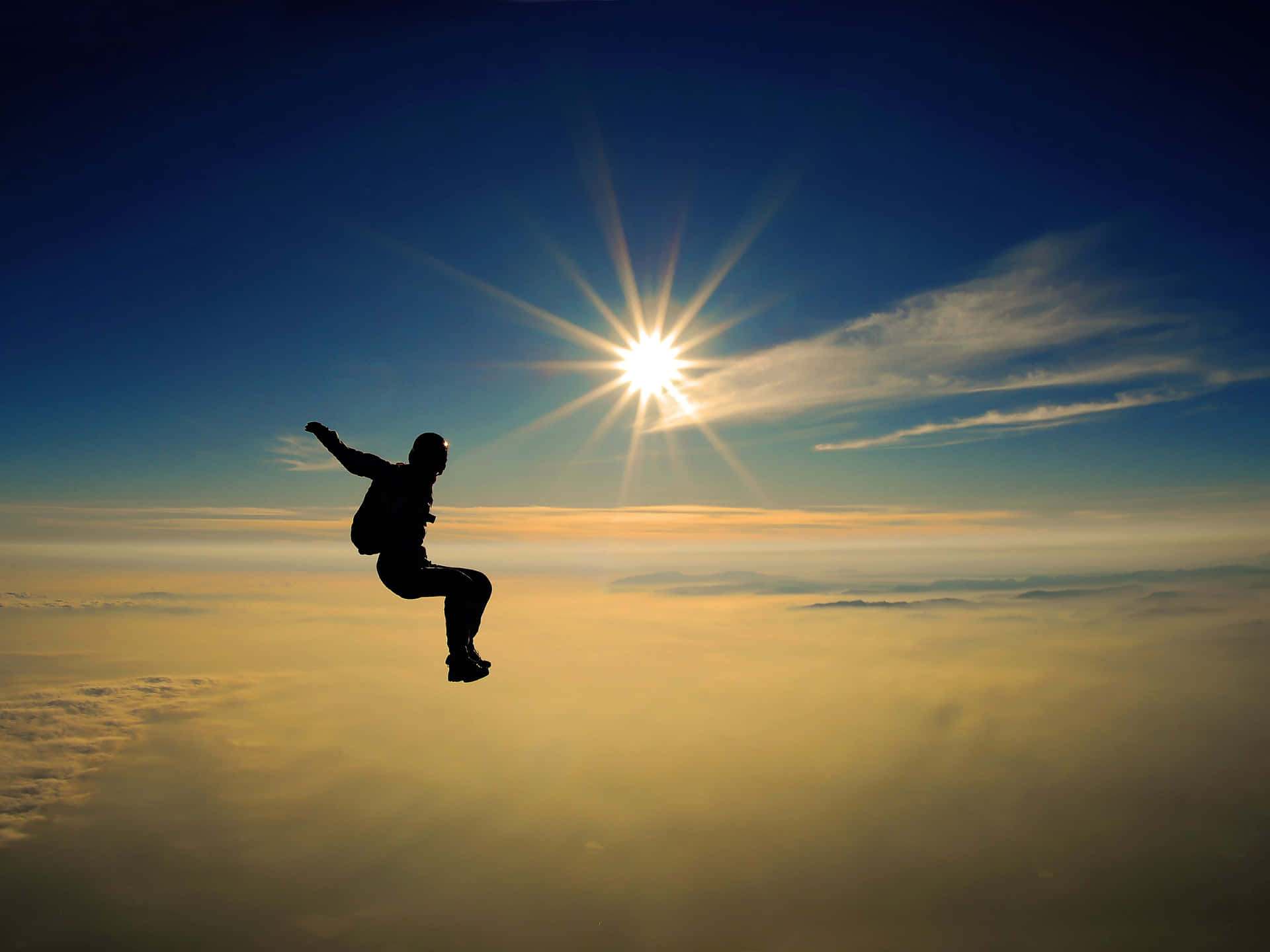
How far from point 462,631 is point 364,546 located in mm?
1244

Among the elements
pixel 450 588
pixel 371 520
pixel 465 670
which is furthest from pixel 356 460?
pixel 465 670

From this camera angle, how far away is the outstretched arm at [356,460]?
5.62m

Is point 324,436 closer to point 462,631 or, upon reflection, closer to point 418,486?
point 418,486

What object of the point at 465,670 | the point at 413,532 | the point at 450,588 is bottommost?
the point at 465,670

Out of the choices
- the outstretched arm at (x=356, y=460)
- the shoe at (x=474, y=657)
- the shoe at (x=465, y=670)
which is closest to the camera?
the outstretched arm at (x=356, y=460)

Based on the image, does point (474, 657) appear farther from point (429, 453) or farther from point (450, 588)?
point (429, 453)

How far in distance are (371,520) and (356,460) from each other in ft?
1.94

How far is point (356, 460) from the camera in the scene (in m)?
5.79

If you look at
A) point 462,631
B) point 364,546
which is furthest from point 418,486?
point 462,631

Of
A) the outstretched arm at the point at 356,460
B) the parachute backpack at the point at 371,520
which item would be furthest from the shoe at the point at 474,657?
the outstretched arm at the point at 356,460

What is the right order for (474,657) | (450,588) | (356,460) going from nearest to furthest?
(356,460) → (450,588) → (474,657)

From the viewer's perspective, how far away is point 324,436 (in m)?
5.52

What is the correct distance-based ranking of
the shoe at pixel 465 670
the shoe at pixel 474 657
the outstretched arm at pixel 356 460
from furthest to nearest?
1. the shoe at pixel 474 657
2. the shoe at pixel 465 670
3. the outstretched arm at pixel 356 460

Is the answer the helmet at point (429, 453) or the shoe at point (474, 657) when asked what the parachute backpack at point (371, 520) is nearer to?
the helmet at point (429, 453)
